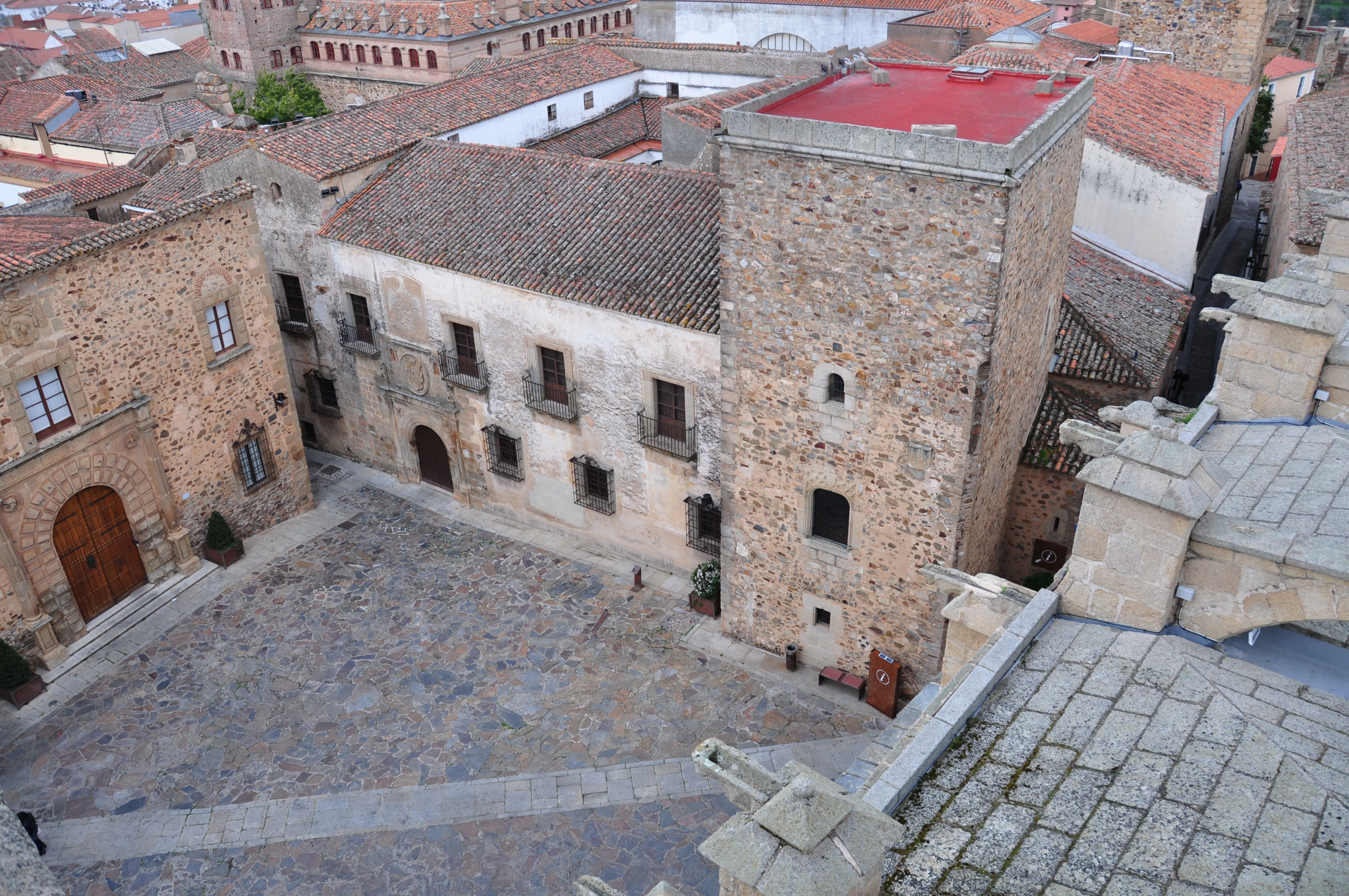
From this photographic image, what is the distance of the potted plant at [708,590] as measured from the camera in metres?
19.7

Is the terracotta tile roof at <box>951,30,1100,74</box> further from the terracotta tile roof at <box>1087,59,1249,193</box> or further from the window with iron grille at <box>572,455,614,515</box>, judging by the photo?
the window with iron grille at <box>572,455,614,515</box>

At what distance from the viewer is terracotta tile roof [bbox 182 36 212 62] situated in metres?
61.0

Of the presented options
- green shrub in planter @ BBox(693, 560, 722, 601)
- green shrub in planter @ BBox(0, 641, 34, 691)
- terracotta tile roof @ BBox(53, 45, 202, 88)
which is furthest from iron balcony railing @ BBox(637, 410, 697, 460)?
terracotta tile roof @ BBox(53, 45, 202, 88)

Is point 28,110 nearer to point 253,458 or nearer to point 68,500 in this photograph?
point 253,458

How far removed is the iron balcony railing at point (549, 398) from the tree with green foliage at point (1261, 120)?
103 ft

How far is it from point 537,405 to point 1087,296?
11.6m

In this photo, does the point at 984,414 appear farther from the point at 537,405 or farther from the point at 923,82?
the point at 537,405

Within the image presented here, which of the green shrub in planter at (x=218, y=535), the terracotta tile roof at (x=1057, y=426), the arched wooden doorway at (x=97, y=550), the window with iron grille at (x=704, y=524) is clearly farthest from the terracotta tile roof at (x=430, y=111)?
the terracotta tile roof at (x=1057, y=426)

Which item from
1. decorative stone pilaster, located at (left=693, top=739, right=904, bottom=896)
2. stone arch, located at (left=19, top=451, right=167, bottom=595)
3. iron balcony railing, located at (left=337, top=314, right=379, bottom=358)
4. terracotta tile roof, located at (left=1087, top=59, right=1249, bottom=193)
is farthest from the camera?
terracotta tile roof, located at (left=1087, top=59, right=1249, bottom=193)

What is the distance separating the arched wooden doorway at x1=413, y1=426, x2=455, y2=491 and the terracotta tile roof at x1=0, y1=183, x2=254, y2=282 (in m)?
6.36

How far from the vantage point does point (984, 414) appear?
14.7 meters

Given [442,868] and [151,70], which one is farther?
[151,70]

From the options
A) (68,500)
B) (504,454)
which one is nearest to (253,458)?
(68,500)

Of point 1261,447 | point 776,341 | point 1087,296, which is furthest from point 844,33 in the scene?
point 1261,447
